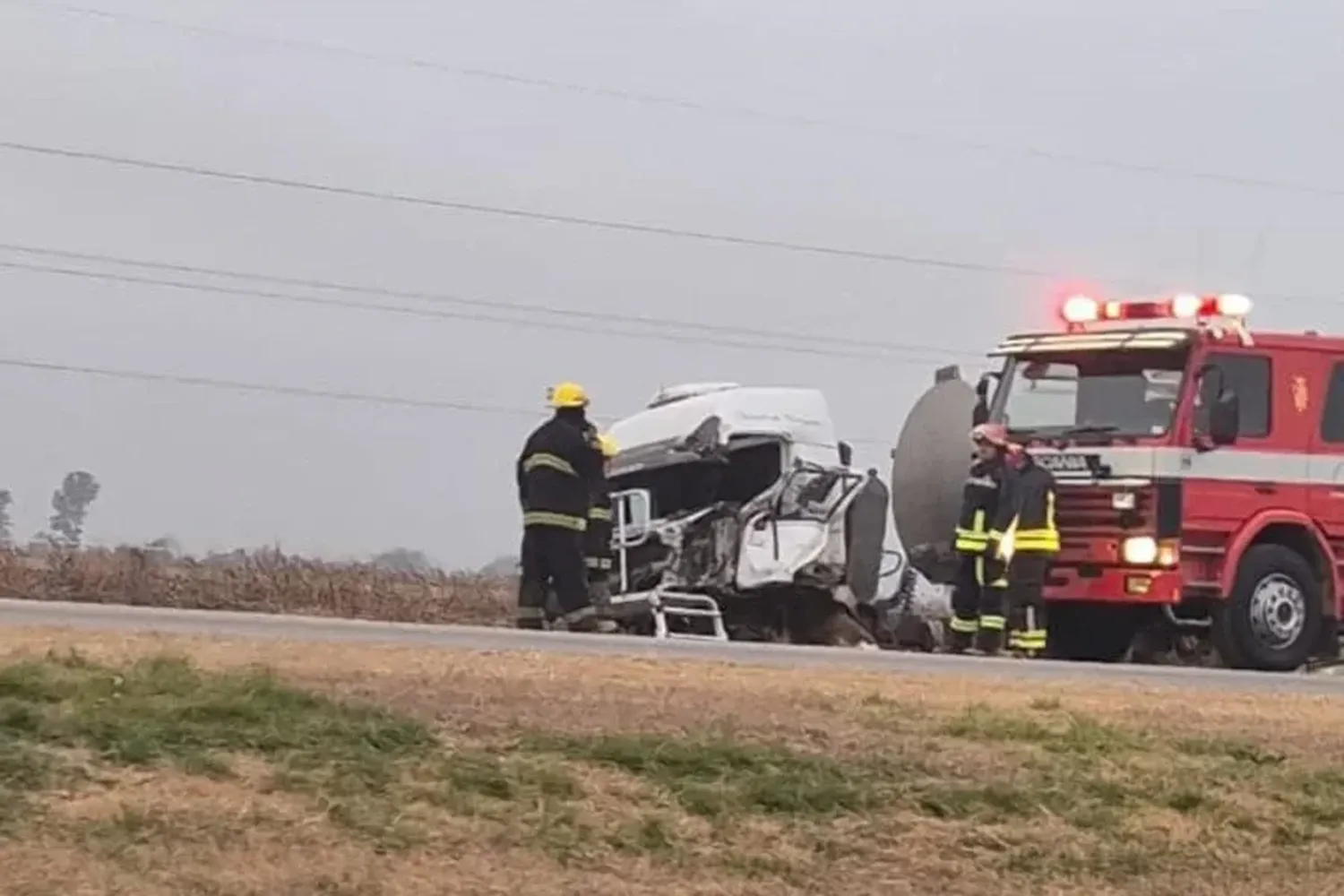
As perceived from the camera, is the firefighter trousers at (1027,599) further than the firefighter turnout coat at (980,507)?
No

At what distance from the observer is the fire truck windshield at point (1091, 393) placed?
16984mm

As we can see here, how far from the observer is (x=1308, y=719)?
11156 mm

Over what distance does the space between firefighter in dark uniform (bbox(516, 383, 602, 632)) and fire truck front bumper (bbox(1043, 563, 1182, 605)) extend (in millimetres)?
3449

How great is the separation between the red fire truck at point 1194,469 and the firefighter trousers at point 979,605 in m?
0.69

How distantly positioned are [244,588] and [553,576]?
9.24 m

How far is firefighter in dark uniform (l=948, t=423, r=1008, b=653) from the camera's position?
16594mm

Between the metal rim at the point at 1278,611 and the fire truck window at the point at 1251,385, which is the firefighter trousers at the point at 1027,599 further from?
the fire truck window at the point at 1251,385

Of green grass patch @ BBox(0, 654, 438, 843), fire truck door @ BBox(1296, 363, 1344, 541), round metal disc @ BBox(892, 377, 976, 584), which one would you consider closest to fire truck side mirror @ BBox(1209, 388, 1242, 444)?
fire truck door @ BBox(1296, 363, 1344, 541)

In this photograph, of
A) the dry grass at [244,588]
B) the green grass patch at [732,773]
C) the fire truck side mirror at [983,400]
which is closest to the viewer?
the green grass patch at [732,773]

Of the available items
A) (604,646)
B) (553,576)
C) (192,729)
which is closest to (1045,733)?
(192,729)

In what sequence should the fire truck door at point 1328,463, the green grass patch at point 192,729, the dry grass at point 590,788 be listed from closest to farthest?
the dry grass at point 590,788 < the green grass patch at point 192,729 < the fire truck door at point 1328,463

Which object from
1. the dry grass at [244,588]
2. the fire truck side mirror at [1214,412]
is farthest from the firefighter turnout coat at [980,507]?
the dry grass at [244,588]

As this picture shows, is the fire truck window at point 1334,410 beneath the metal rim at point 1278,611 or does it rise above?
above

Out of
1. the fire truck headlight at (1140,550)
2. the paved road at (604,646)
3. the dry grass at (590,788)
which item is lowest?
the dry grass at (590,788)
